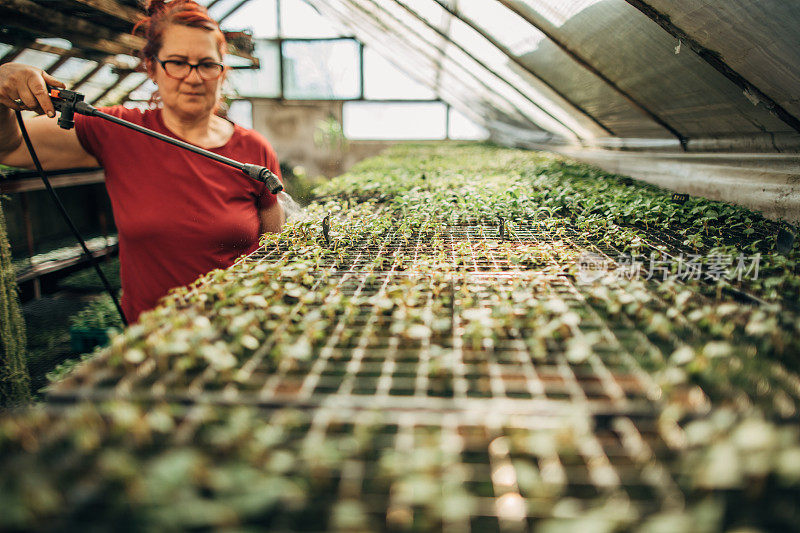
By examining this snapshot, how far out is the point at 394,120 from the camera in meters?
13.3

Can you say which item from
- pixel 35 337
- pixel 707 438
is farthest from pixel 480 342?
pixel 35 337

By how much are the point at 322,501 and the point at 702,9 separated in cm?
240

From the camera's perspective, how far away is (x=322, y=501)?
0.61 m

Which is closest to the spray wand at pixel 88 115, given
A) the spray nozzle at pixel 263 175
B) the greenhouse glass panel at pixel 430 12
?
the spray nozzle at pixel 263 175

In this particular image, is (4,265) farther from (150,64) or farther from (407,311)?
(407,311)

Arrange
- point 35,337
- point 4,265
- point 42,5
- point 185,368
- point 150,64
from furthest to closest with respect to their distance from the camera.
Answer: point 35,337 < point 42,5 < point 4,265 < point 150,64 < point 185,368

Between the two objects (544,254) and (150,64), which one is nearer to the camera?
(544,254)

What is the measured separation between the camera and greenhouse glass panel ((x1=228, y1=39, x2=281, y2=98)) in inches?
493

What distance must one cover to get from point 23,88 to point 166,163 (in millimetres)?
492

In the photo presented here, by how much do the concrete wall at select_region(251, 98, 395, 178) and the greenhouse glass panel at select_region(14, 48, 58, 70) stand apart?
21.9ft

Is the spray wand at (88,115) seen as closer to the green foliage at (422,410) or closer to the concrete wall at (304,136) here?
the green foliage at (422,410)

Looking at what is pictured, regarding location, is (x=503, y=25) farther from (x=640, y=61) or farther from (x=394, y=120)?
(x=394, y=120)

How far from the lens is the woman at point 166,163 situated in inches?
71.1

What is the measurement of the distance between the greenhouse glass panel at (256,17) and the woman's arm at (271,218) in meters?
11.6
